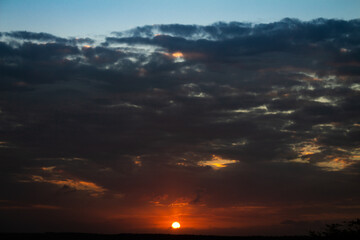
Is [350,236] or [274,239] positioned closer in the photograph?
[350,236]

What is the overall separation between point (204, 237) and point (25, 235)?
2417cm

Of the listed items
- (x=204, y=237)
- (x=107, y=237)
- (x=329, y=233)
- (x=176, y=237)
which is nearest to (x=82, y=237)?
(x=107, y=237)

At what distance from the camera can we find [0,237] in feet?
186

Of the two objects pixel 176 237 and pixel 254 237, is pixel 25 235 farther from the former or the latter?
pixel 254 237

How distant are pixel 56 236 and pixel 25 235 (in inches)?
162

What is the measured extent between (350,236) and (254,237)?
67.0ft

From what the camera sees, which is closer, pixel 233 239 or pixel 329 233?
pixel 329 233

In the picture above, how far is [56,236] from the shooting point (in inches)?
2291

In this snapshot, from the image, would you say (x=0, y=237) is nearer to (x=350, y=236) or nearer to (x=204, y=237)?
(x=204, y=237)

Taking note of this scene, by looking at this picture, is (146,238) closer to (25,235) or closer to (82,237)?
(82,237)

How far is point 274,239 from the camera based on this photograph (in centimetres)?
5681

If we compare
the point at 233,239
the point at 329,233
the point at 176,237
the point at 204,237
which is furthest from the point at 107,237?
the point at 329,233

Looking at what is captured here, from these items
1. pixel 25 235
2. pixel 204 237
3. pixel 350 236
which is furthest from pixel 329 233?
pixel 25 235

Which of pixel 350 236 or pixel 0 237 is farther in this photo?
pixel 0 237
